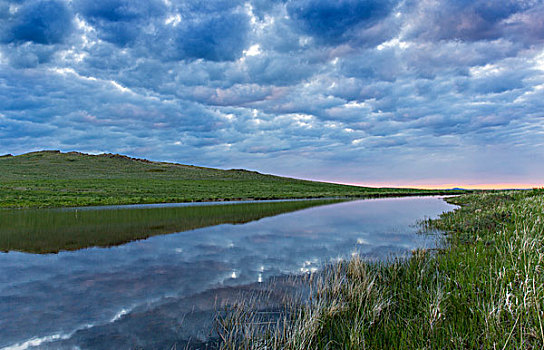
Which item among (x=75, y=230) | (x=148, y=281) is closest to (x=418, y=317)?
(x=148, y=281)

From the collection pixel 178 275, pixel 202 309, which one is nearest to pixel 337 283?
pixel 202 309

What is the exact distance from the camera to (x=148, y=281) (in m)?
9.98

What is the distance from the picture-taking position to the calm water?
651cm

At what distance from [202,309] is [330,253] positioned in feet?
25.4

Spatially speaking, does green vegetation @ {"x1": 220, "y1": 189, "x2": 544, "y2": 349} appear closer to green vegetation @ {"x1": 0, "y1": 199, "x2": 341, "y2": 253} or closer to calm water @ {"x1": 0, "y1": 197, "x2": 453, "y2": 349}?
calm water @ {"x1": 0, "y1": 197, "x2": 453, "y2": 349}

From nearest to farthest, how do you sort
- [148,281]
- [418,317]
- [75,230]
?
1. [418,317]
2. [148,281]
3. [75,230]

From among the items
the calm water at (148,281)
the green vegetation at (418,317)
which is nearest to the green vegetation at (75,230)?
the calm water at (148,281)

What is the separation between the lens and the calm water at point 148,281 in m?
6.51

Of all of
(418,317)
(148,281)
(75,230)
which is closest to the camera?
(418,317)

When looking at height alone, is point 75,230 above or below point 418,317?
below

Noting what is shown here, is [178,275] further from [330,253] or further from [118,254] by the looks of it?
[330,253]

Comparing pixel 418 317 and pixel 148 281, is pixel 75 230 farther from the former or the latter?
pixel 418 317

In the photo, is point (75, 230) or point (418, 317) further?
point (75, 230)

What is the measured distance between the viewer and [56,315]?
7371mm
